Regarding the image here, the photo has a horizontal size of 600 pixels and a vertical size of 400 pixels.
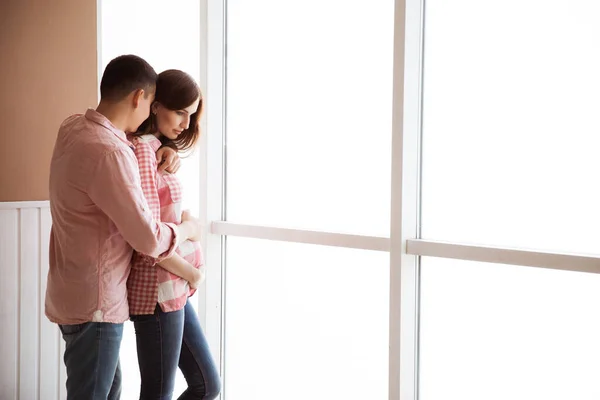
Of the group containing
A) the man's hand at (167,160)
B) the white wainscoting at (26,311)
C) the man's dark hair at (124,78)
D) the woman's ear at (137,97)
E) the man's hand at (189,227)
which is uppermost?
the man's dark hair at (124,78)

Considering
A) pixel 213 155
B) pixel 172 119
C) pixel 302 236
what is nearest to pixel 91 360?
pixel 172 119

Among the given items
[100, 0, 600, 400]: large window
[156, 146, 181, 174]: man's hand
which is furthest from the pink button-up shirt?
[100, 0, 600, 400]: large window

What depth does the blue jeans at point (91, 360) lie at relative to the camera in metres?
1.78

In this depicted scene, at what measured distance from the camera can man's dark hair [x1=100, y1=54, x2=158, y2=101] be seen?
5.92 feet

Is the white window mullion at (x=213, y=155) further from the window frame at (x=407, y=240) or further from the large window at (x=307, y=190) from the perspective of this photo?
the window frame at (x=407, y=240)

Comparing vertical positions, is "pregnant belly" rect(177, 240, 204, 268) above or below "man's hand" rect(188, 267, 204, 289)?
above

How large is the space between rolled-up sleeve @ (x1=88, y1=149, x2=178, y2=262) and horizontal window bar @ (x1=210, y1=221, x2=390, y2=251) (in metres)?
0.80

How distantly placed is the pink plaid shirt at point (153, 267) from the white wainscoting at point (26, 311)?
923mm

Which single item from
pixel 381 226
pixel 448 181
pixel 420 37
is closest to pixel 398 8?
pixel 420 37

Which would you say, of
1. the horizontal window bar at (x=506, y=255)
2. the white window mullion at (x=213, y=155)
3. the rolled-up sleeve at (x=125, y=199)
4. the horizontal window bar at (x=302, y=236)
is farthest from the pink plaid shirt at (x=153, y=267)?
the white window mullion at (x=213, y=155)

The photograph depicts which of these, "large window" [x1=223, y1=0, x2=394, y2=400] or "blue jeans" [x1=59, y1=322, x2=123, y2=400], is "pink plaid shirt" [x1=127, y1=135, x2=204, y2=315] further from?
"large window" [x1=223, y1=0, x2=394, y2=400]

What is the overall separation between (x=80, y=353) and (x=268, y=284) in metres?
1.08

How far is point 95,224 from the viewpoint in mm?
1778

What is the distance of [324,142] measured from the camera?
252 cm
